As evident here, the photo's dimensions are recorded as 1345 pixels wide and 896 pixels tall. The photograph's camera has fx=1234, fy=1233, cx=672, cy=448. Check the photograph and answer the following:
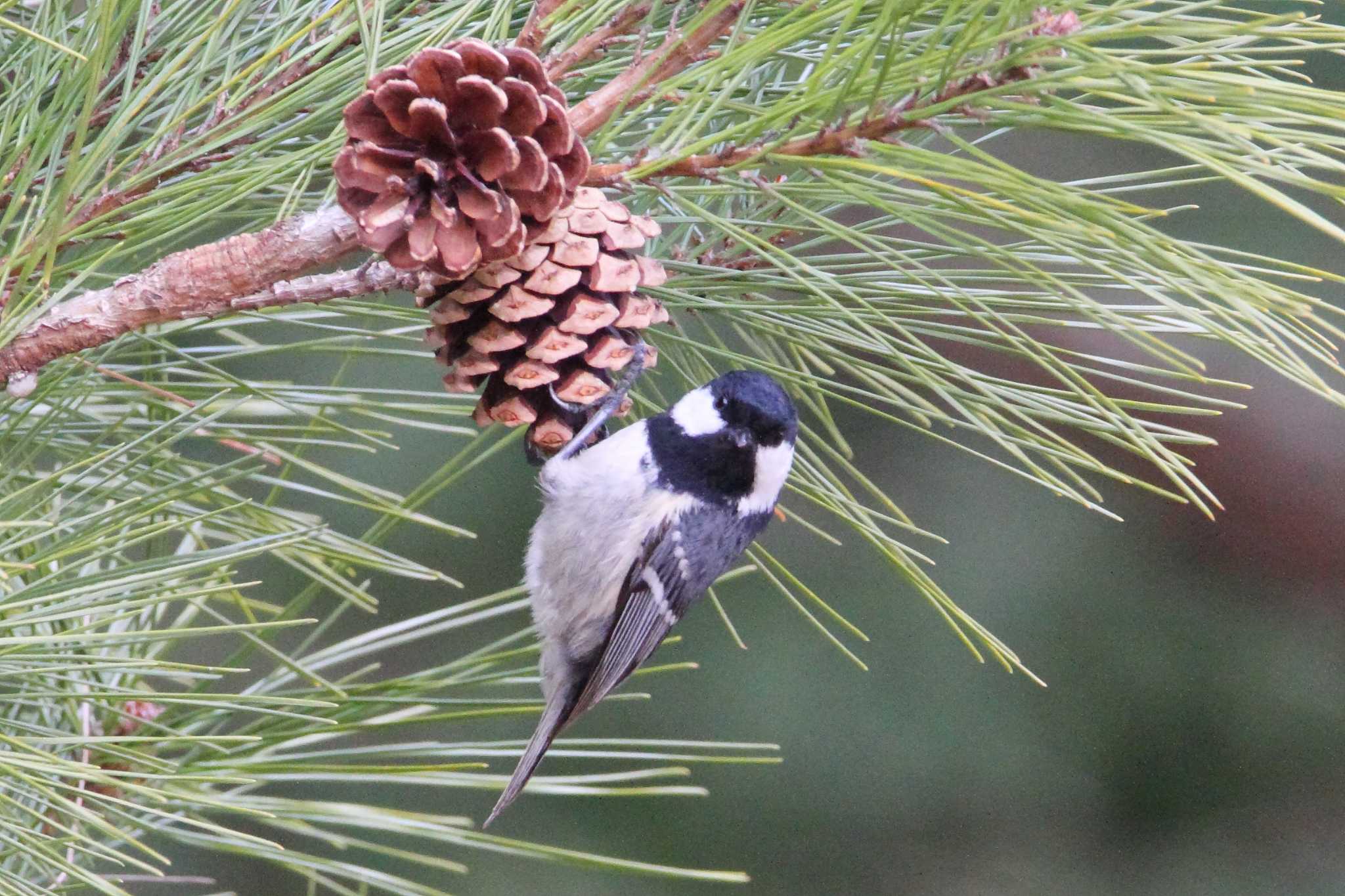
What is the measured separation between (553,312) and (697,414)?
372 mm

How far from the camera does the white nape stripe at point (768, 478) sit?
3.55 ft

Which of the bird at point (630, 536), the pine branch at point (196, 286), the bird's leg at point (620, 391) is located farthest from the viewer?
the bird at point (630, 536)

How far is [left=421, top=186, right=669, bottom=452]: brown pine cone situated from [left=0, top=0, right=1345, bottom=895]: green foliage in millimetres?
51

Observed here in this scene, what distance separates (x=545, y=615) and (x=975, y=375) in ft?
2.25

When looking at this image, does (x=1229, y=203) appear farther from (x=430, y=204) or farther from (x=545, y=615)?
(x=430, y=204)

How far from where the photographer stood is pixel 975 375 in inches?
31.0

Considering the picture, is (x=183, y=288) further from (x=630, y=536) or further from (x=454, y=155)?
(x=630, y=536)

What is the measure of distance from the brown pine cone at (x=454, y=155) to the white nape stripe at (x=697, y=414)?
0.42 meters

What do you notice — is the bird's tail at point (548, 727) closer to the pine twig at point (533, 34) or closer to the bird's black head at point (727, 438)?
the bird's black head at point (727, 438)

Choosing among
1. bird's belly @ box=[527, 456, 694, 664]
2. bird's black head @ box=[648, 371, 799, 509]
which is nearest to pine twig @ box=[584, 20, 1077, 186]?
bird's black head @ box=[648, 371, 799, 509]

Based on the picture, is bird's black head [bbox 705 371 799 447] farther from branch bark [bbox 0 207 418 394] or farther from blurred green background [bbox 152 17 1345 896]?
blurred green background [bbox 152 17 1345 896]

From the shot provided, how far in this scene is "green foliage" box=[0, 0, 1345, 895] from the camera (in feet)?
1.92

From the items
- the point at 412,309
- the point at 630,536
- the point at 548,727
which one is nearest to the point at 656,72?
the point at 412,309

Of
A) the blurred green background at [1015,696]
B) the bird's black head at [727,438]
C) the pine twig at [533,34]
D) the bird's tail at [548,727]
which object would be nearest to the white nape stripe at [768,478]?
the bird's black head at [727,438]
